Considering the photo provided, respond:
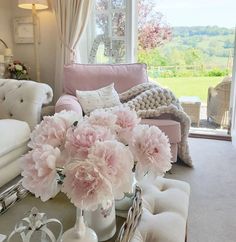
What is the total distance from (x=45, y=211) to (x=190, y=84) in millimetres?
4549

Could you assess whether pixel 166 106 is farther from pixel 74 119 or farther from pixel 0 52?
pixel 0 52

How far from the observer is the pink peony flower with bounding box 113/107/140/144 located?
2.86 feet

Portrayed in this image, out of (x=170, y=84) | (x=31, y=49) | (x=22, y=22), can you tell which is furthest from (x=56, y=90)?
(x=170, y=84)

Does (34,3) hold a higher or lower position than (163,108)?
higher

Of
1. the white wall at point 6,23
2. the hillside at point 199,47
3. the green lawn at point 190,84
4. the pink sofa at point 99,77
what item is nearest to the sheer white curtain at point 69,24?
the pink sofa at point 99,77

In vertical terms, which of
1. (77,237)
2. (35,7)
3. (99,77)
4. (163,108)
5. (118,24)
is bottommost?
(77,237)

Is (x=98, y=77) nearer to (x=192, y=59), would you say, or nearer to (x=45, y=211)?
(x=45, y=211)

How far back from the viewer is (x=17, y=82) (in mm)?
2434

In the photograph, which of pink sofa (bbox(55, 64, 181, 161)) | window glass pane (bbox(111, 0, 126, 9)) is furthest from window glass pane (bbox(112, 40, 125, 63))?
pink sofa (bbox(55, 64, 181, 161))

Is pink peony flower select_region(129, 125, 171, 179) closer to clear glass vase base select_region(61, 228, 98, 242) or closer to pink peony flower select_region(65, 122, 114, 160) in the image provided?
pink peony flower select_region(65, 122, 114, 160)

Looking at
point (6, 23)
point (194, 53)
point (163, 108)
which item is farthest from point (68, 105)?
point (194, 53)

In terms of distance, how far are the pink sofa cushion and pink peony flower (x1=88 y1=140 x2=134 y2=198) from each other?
2.22 meters

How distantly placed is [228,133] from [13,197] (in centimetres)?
296

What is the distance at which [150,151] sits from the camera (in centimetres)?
79
